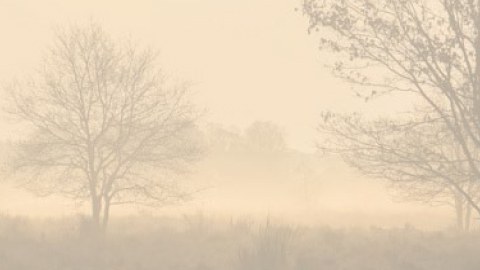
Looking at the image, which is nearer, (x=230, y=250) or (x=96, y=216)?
(x=230, y=250)

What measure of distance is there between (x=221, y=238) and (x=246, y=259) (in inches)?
191

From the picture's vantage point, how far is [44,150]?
20781mm

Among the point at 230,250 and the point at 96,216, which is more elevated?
the point at 96,216

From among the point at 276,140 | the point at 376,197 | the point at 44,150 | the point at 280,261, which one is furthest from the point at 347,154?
the point at 376,197

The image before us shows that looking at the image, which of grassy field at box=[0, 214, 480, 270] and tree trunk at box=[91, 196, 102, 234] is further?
tree trunk at box=[91, 196, 102, 234]

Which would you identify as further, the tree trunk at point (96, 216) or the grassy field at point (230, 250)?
the tree trunk at point (96, 216)

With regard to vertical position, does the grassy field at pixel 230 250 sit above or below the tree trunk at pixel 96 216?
below

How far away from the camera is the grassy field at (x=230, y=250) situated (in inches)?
624

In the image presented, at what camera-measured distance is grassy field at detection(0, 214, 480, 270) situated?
15.9 metres

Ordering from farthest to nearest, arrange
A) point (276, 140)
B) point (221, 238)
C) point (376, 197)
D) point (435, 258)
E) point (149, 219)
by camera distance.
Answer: point (376, 197) → point (276, 140) → point (149, 219) → point (221, 238) → point (435, 258)

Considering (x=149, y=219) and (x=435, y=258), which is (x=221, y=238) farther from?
(x=149, y=219)

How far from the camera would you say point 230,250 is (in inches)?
711

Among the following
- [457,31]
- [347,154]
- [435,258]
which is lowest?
[435,258]

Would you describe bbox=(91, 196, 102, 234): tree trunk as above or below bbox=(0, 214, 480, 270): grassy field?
above
